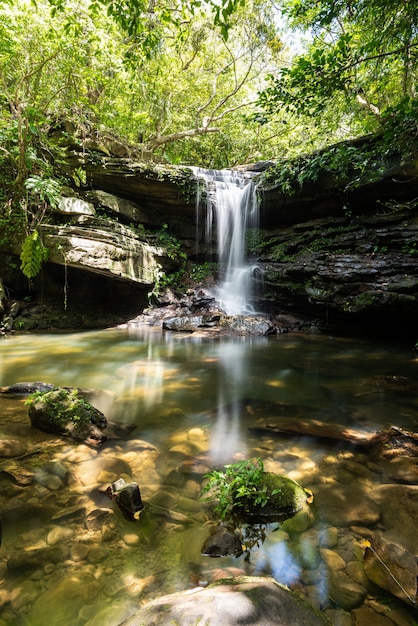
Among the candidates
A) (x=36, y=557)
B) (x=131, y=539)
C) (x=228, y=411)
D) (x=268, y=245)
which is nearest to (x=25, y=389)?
(x=228, y=411)

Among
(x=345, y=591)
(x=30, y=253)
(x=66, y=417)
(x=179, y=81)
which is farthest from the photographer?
(x=179, y=81)

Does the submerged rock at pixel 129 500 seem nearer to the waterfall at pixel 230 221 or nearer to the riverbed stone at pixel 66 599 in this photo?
the riverbed stone at pixel 66 599

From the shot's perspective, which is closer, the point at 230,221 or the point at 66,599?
the point at 66,599

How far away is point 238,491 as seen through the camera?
1989 millimetres

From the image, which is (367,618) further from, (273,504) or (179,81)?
(179,81)

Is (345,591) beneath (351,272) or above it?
beneath

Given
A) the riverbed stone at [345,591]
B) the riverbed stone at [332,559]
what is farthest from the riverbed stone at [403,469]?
the riverbed stone at [345,591]

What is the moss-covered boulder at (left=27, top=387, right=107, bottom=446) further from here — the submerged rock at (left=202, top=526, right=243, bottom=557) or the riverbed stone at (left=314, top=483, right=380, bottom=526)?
the riverbed stone at (left=314, top=483, right=380, bottom=526)

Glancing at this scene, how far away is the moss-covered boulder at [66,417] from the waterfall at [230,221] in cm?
968

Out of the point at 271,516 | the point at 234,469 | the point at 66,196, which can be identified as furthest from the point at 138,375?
the point at 66,196

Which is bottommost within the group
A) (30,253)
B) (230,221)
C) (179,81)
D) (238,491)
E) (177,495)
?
(177,495)

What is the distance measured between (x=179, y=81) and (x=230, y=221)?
7.13 m

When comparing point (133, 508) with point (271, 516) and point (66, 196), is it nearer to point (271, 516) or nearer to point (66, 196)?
point (271, 516)

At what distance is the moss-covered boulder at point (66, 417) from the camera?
2891 mm
